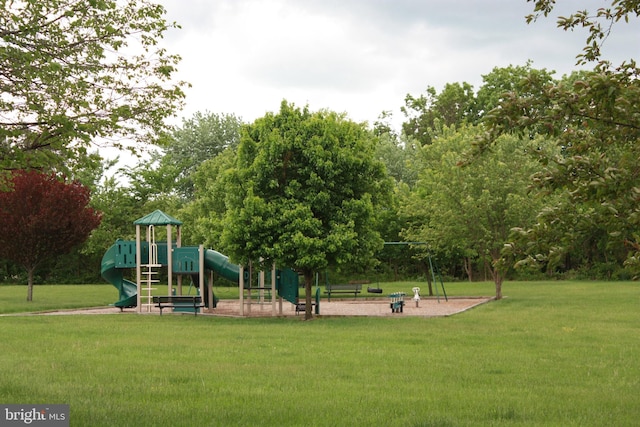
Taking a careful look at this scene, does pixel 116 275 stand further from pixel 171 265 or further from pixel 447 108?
pixel 447 108

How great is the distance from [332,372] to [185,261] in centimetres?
1566

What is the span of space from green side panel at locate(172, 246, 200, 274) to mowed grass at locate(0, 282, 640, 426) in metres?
6.21

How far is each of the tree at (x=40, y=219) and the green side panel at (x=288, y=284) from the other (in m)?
11.1

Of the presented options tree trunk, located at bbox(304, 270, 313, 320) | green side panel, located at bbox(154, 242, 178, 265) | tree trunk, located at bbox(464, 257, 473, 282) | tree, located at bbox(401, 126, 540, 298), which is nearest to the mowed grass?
tree trunk, located at bbox(304, 270, 313, 320)

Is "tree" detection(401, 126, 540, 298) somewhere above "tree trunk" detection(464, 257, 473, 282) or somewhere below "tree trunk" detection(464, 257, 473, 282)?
above

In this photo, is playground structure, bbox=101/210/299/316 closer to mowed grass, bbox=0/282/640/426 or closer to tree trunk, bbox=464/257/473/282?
mowed grass, bbox=0/282/640/426

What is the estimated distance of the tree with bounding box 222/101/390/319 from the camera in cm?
2092

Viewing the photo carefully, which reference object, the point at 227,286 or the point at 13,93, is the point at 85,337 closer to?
the point at 13,93

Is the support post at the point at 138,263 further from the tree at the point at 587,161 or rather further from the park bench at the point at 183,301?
the tree at the point at 587,161

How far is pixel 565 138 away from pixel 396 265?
45301mm

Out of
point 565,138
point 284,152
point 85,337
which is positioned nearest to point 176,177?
point 284,152

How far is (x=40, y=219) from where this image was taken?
1222 inches

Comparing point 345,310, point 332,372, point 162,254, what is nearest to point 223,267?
point 162,254

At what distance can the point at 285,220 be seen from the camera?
20969mm
